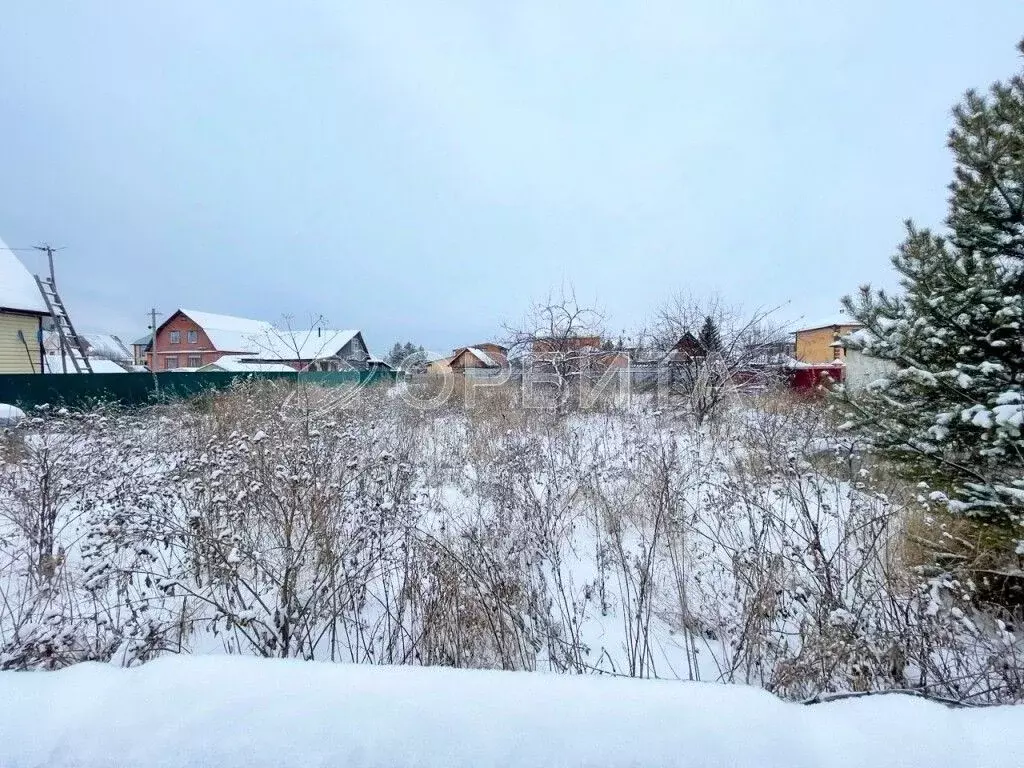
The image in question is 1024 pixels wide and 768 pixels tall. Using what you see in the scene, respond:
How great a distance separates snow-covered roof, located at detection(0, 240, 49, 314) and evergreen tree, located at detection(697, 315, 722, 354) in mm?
21486

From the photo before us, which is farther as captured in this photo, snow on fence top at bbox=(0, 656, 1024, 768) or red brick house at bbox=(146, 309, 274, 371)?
red brick house at bbox=(146, 309, 274, 371)

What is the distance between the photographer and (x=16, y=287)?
14711 mm

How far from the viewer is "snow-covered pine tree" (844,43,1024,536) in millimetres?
2572

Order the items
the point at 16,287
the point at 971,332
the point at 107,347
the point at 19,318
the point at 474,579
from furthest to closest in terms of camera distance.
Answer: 1. the point at 107,347
2. the point at 16,287
3. the point at 19,318
4. the point at 971,332
5. the point at 474,579

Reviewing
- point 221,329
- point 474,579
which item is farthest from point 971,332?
point 221,329

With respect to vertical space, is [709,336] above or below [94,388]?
above

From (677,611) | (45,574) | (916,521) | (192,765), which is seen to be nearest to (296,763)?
(192,765)

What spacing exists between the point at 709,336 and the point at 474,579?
1011cm

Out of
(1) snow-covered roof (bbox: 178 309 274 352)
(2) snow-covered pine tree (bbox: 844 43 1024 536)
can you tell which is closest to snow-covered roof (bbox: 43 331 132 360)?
(1) snow-covered roof (bbox: 178 309 274 352)

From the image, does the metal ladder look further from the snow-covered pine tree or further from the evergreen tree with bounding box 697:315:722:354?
the snow-covered pine tree

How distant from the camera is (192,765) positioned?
97 cm

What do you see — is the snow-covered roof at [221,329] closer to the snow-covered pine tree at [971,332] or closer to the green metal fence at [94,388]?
the green metal fence at [94,388]

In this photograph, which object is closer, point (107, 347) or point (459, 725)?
point (459, 725)

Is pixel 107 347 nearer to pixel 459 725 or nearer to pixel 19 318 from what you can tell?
pixel 19 318
